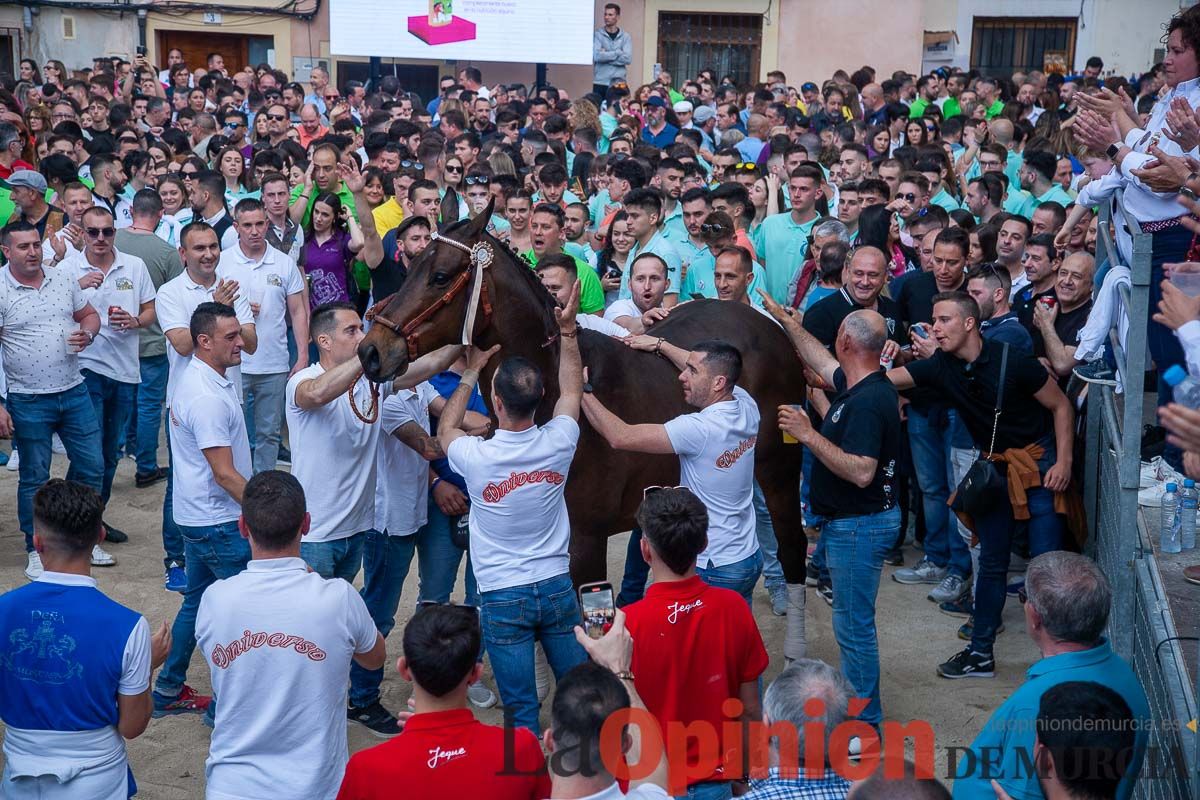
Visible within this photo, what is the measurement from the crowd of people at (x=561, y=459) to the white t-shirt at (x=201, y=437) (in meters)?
0.02

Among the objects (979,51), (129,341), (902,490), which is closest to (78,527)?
(129,341)

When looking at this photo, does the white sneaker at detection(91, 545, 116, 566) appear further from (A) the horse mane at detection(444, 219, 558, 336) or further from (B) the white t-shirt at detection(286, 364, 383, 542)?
(A) the horse mane at detection(444, 219, 558, 336)

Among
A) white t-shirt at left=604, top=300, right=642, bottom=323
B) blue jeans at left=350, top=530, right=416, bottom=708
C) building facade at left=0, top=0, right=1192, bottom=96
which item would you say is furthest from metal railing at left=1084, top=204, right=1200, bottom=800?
building facade at left=0, top=0, right=1192, bottom=96

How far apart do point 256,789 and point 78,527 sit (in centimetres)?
108

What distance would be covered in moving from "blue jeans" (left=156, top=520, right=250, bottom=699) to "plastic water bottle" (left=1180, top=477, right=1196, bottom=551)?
4486 mm

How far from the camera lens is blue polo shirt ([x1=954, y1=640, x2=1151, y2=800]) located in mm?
3811

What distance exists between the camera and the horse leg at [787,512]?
7.24 meters

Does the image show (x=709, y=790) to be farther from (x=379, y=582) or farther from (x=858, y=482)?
(x=379, y=582)

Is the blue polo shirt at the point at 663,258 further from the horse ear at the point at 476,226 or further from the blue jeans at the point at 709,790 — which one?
the blue jeans at the point at 709,790

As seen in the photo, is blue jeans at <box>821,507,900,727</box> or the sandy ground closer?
blue jeans at <box>821,507,900,727</box>

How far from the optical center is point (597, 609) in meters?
4.11

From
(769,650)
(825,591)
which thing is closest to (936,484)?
(825,591)

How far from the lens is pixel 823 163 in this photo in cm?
1364

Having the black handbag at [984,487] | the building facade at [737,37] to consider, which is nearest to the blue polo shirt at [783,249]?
the black handbag at [984,487]
